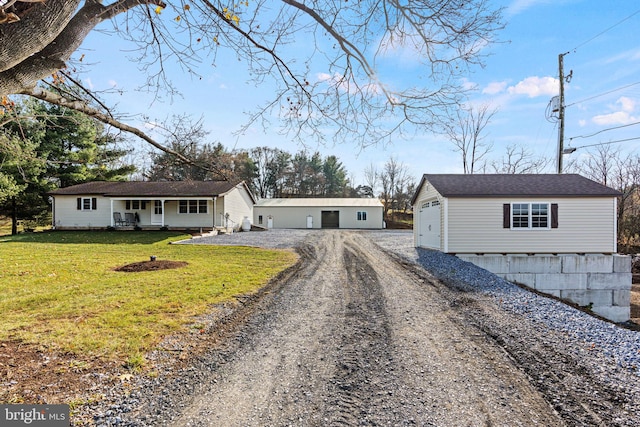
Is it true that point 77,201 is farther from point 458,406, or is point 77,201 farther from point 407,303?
point 458,406

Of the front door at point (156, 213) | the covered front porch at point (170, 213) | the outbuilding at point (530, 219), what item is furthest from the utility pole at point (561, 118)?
the front door at point (156, 213)

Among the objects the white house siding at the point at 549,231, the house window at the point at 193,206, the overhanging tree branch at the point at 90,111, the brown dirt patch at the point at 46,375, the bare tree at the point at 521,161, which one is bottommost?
the brown dirt patch at the point at 46,375

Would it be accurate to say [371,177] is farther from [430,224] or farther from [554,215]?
[554,215]

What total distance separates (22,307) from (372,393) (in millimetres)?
5806

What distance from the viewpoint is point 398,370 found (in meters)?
3.32

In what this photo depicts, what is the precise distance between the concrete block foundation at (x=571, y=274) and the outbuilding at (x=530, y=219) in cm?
54

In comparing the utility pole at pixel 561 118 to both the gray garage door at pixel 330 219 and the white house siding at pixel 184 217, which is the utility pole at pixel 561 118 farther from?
the white house siding at pixel 184 217

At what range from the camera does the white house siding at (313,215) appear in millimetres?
33250

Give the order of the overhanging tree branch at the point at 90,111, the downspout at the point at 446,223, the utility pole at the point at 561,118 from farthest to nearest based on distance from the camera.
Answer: the utility pole at the point at 561,118, the downspout at the point at 446,223, the overhanging tree branch at the point at 90,111

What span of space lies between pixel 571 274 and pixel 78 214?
2911 centimetres

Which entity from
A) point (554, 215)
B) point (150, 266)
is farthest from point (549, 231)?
point (150, 266)

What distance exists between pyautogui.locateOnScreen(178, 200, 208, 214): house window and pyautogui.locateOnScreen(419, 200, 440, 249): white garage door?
1502 cm

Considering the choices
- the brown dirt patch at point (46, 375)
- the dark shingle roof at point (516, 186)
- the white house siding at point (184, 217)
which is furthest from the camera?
the white house siding at point (184, 217)

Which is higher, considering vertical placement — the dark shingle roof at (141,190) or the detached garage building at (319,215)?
the dark shingle roof at (141,190)
